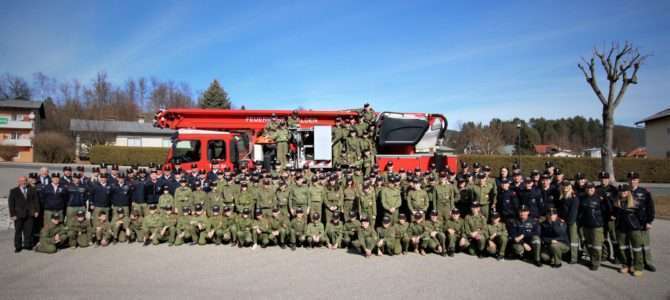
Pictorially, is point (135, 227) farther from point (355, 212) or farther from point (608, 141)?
point (608, 141)

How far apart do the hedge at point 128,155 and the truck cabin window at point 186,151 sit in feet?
80.6

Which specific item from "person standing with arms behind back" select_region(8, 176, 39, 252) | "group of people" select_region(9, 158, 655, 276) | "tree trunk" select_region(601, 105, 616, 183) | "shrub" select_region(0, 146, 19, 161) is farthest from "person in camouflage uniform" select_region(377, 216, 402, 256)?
"shrub" select_region(0, 146, 19, 161)

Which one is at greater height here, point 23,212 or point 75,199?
point 75,199

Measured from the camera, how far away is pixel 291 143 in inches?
439

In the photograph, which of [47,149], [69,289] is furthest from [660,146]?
[47,149]

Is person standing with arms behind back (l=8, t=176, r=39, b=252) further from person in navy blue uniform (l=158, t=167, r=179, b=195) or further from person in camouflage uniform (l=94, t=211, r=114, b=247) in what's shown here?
person in navy blue uniform (l=158, t=167, r=179, b=195)

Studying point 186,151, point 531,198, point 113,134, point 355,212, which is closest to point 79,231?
point 186,151

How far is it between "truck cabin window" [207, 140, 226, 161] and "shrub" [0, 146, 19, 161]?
38807 mm

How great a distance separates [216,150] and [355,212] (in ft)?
15.5

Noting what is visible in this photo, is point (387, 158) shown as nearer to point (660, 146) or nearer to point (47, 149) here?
point (660, 146)

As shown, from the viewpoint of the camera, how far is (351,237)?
321 inches

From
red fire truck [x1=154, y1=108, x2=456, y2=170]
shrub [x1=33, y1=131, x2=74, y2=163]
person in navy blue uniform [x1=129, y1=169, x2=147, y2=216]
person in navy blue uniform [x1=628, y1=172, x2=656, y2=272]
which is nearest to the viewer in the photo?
person in navy blue uniform [x1=628, y1=172, x2=656, y2=272]

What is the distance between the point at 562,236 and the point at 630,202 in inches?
49.2

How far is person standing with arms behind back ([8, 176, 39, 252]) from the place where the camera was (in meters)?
7.71
